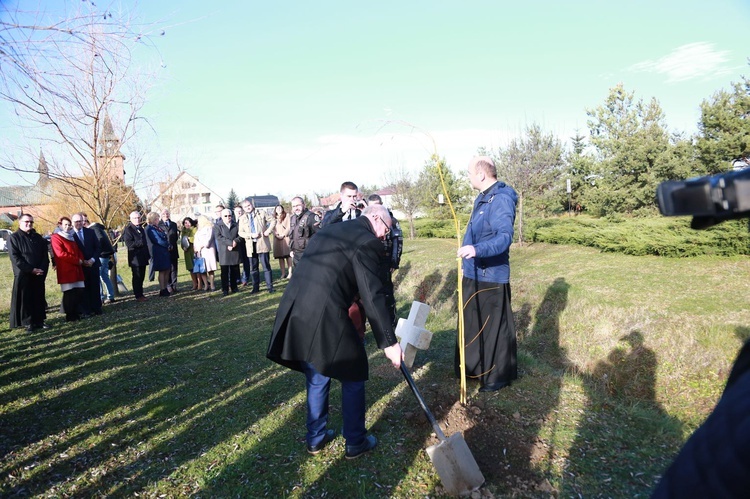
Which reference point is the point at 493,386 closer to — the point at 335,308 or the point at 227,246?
the point at 335,308

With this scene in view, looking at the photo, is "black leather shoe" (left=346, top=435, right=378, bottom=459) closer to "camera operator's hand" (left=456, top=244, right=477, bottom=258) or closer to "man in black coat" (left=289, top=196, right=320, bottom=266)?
"camera operator's hand" (left=456, top=244, right=477, bottom=258)

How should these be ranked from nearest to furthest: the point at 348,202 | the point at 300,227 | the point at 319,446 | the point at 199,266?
1. the point at 319,446
2. the point at 348,202
3. the point at 300,227
4. the point at 199,266

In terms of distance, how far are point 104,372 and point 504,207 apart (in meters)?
5.46

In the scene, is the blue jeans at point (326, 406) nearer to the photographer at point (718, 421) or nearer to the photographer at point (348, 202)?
the photographer at point (718, 421)

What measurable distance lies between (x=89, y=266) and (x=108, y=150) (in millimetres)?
2949

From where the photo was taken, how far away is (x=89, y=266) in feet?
31.9

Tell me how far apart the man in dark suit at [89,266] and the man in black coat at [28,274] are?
0.83 meters

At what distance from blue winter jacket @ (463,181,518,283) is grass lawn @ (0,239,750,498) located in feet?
4.01

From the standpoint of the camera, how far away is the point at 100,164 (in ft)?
35.5

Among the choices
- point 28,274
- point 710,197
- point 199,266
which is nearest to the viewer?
point 710,197

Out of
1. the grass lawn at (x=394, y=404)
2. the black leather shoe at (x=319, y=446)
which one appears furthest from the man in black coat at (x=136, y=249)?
the black leather shoe at (x=319, y=446)

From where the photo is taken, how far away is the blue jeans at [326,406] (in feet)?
12.0

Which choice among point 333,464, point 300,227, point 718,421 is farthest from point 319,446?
point 300,227

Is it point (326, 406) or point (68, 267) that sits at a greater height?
point (68, 267)
